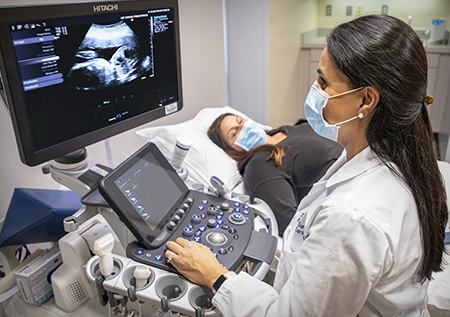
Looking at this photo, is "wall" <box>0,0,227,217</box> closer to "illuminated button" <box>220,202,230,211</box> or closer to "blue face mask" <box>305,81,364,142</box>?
"illuminated button" <box>220,202,230,211</box>

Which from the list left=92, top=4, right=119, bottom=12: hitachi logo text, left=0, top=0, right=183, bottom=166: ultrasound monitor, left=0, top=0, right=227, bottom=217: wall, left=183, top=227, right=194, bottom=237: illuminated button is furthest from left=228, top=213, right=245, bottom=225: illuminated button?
left=0, top=0, right=227, bottom=217: wall

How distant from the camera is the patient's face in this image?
2.10 metres

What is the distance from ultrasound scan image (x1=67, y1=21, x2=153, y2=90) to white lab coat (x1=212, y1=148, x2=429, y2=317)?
2.10ft

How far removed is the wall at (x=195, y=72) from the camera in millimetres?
1795

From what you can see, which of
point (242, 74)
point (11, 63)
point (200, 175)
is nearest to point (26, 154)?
point (11, 63)

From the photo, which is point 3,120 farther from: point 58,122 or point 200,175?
point 200,175

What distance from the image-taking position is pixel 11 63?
873mm

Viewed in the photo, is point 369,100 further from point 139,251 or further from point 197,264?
point 139,251

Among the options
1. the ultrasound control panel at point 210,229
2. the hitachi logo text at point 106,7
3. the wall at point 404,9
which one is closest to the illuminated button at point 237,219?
the ultrasound control panel at point 210,229

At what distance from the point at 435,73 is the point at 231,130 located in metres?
2.34

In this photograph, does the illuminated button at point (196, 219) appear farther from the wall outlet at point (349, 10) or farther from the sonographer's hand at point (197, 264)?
the wall outlet at point (349, 10)

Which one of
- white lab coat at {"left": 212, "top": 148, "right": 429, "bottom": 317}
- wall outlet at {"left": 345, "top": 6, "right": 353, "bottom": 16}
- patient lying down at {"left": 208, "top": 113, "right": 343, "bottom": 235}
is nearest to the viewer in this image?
white lab coat at {"left": 212, "top": 148, "right": 429, "bottom": 317}

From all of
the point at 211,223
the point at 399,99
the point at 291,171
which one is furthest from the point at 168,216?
the point at 291,171

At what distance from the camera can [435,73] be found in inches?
136
